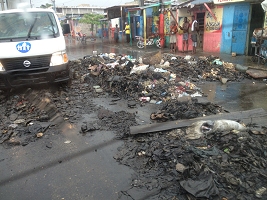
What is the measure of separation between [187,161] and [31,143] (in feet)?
9.08

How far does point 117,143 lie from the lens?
415cm

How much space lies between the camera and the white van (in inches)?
228

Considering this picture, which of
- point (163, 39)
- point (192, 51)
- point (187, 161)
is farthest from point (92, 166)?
point (163, 39)

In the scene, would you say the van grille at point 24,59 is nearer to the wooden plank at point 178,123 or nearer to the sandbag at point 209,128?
the wooden plank at point 178,123

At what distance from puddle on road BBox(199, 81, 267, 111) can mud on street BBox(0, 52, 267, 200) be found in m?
0.31

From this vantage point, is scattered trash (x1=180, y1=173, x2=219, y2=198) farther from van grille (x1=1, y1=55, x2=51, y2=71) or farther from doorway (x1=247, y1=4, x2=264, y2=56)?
doorway (x1=247, y1=4, x2=264, y2=56)

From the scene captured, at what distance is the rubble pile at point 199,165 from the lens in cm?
275

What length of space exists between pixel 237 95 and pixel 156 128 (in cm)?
354

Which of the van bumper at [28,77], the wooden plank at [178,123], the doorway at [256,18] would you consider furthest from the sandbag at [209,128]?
the doorway at [256,18]

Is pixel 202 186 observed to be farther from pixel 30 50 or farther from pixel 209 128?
pixel 30 50

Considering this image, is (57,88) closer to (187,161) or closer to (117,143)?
(117,143)

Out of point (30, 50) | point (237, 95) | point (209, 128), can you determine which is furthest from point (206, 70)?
point (30, 50)

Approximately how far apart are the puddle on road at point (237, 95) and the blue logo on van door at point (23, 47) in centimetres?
490

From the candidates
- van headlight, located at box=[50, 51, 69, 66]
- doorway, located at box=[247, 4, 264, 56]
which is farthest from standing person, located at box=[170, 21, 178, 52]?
van headlight, located at box=[50, 51, 69, 66]
